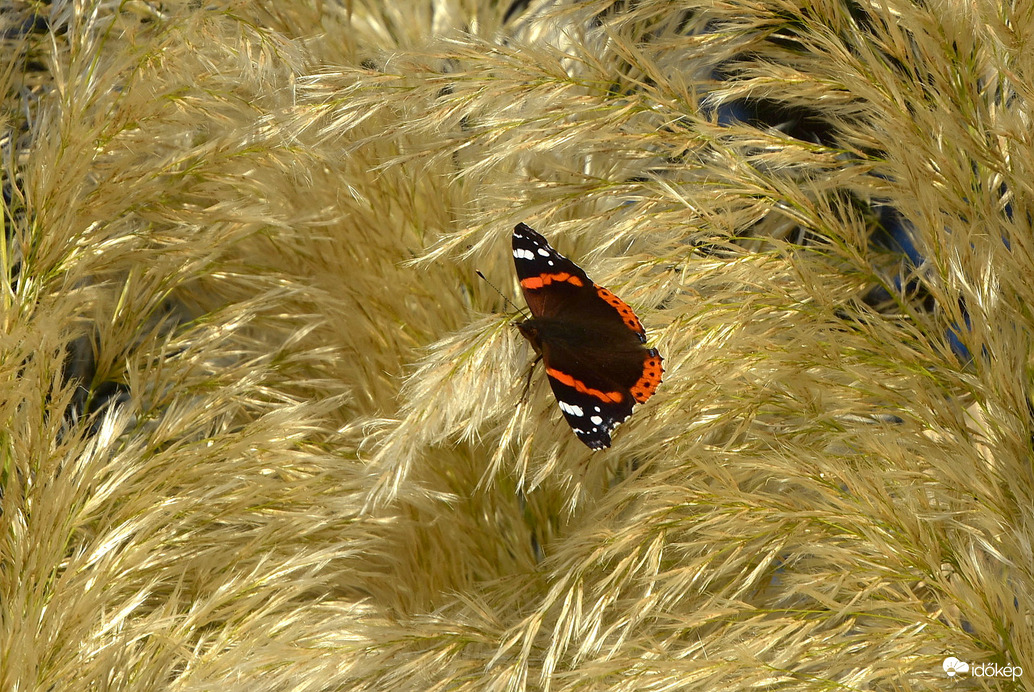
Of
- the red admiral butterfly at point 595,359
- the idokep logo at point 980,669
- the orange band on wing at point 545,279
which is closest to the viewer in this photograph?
the idokep logo at point 980,669

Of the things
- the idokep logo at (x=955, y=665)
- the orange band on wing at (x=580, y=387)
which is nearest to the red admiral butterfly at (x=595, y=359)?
the orange band on wing at (x=580, y=387)

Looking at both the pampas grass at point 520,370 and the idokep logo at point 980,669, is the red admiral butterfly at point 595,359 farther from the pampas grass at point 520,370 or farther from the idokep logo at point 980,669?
the idokep logo at point 980,669

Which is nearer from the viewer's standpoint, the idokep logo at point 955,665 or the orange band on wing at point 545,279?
the idokep logo at point 955,665

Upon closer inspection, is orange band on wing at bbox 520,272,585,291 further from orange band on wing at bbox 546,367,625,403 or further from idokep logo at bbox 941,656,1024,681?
idokep logo at bbox 941,656,1024,681

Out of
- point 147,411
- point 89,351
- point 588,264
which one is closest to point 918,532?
point 588,264

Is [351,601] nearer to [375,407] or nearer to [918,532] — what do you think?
[375,407]

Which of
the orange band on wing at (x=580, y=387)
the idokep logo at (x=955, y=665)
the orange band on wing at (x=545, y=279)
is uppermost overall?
the orange band on wing at (x=545, y=279)

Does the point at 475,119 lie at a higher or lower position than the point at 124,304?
higher
